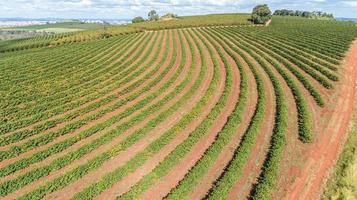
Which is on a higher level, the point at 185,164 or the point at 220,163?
the point at 220,163

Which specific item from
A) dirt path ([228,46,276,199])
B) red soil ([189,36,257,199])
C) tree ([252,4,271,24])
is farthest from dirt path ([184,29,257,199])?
tree ([252,4,271,24])

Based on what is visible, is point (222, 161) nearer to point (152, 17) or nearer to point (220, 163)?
point (220, 163)

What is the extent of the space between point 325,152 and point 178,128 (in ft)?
36.0

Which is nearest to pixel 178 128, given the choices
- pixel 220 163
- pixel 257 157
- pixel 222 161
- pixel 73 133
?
pixel 222 161

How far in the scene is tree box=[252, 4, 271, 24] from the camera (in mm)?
110750

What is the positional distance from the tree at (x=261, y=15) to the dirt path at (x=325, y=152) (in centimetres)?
8579

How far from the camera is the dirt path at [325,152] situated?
16797 mm

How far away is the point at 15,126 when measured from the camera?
2602 centimetres

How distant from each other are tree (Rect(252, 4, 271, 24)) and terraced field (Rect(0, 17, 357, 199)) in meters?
70.0

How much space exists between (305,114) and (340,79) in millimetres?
11501

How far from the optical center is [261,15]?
11269 centimetres

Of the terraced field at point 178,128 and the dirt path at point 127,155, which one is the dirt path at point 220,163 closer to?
the terraced field at point 178,128

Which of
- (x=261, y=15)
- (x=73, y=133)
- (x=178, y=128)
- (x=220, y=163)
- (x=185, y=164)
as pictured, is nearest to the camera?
(x=220, y=163)

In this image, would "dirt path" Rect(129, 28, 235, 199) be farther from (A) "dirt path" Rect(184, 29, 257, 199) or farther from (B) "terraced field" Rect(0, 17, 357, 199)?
(A) "dirt path" Rect(184, 29, 257, 199)
